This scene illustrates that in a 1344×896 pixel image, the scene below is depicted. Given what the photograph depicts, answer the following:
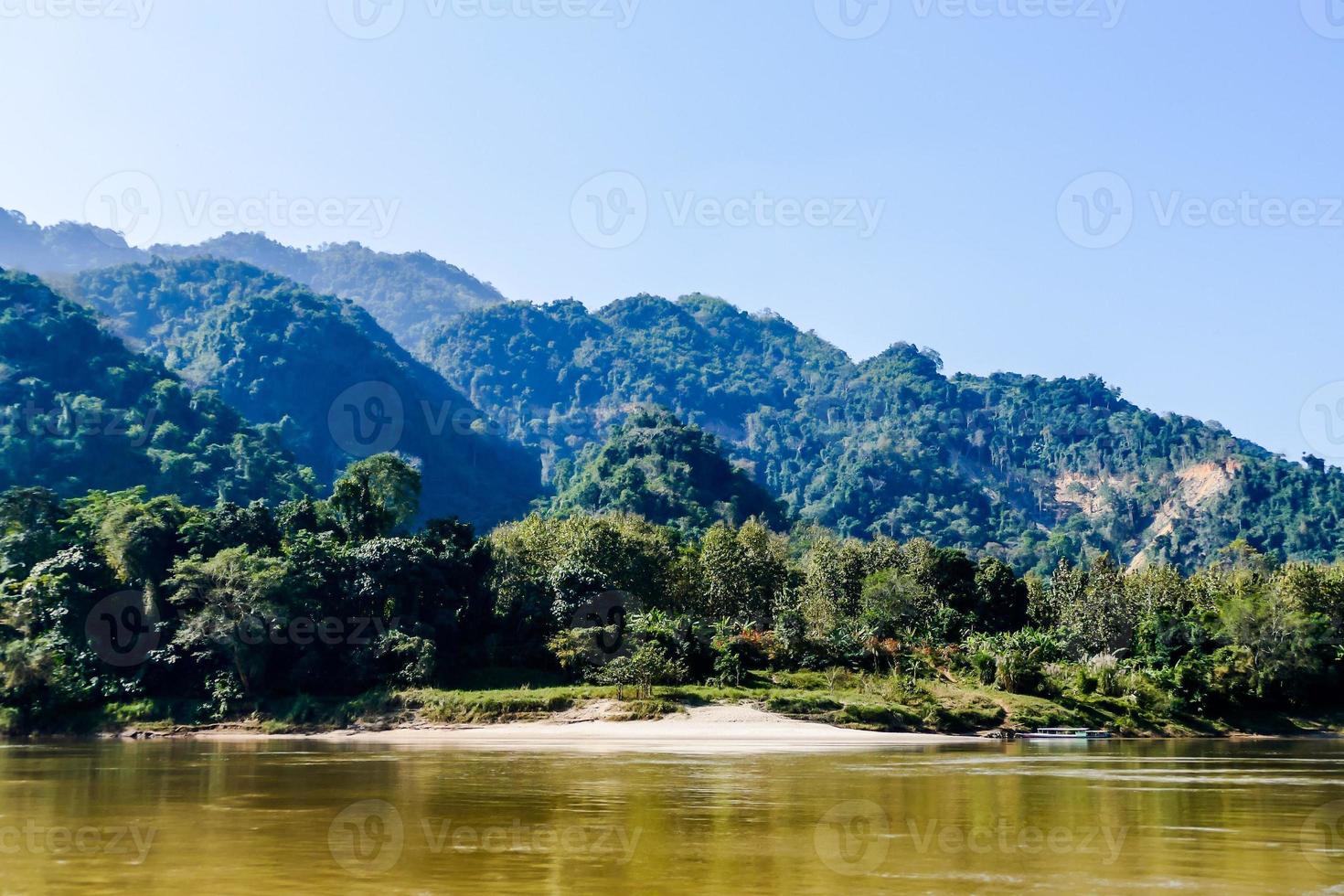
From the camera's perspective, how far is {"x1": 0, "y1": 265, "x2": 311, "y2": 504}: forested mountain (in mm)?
101938

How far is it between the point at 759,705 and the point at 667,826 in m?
25.5

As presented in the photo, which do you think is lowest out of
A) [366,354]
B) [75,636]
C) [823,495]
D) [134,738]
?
[134,738]

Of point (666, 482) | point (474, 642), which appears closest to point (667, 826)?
point (474, 642)

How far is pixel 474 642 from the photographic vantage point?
5597cm

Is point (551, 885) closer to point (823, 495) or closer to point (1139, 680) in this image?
point (1139, 680)

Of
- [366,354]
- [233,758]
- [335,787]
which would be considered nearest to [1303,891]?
[335,787]

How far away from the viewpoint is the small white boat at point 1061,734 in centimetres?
4934

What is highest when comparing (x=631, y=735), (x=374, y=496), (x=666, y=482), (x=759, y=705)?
(x=666, y=482)

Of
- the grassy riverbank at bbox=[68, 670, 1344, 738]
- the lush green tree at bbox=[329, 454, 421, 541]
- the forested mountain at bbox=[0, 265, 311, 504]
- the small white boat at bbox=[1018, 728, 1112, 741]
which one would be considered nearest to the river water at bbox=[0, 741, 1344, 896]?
the grassy riverbank at bbox=[68, 670, 1344, 738]

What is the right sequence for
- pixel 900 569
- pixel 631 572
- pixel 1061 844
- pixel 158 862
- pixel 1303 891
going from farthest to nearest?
1. pixel 900 569
2. pixel 631 572
3. pixel 1061 844
4. pixel 158 862
5. pixel 1303 891

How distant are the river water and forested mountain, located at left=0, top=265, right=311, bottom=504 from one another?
71.7 meters

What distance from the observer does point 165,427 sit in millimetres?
111312

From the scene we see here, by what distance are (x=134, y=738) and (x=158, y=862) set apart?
112 feet

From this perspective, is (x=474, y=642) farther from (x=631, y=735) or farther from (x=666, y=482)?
(x=666, y=482)
